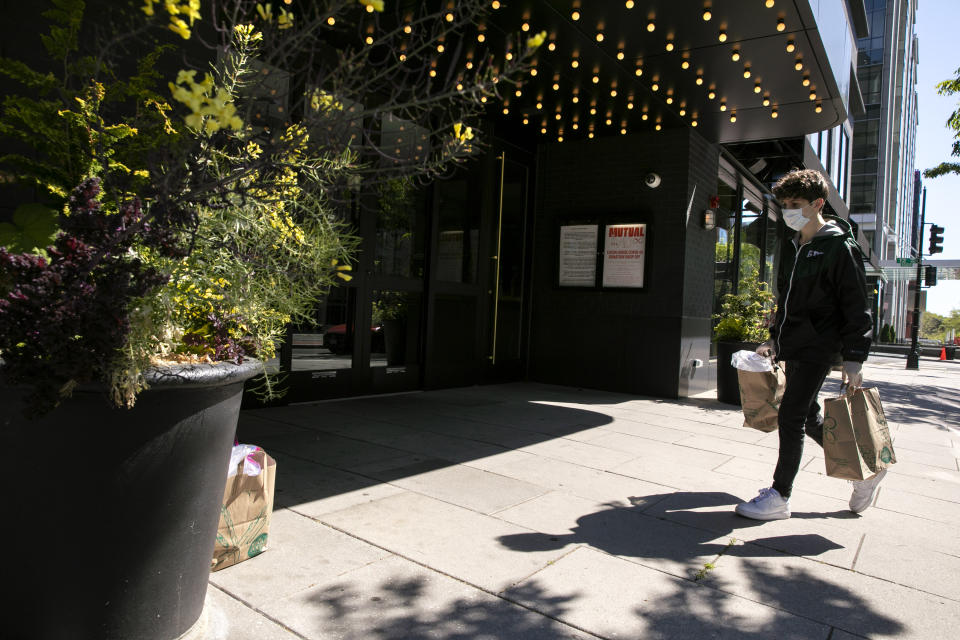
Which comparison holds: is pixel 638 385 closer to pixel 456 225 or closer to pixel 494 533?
pixel 456 225

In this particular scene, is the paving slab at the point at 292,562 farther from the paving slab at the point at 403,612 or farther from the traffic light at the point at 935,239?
the traffic light at the point at 935,239

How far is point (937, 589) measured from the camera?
2787 millimetres

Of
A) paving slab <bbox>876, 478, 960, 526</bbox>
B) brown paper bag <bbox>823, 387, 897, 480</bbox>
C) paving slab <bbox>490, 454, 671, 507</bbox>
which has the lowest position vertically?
paving slab <bbox>876, 478, 960, 526</bbox>

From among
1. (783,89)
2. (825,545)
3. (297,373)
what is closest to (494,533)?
(825,545)

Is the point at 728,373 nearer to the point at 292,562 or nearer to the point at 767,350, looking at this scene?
the point at 767,350

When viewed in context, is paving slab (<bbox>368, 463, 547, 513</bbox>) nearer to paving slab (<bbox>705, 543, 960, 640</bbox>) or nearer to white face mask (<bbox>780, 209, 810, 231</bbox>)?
paving slab (<bbox>705, 543, 960, 640</bbox>)

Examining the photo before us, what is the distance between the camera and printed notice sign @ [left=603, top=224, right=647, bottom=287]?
877cm

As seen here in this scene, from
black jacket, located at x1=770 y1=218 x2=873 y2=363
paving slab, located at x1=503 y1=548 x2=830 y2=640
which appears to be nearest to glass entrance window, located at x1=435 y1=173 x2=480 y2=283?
black jacket, located at x1=770 y1=218 x2=873 y2=363

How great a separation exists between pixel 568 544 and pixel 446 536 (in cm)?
61

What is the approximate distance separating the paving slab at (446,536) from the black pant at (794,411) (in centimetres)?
155

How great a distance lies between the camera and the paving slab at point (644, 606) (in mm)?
2314

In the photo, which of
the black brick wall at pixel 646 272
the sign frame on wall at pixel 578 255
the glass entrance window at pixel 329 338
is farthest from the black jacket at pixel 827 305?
the sign frame on wall at pixel 578 255

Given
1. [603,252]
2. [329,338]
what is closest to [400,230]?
[329,338]

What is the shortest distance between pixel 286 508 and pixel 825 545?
2.87 m
